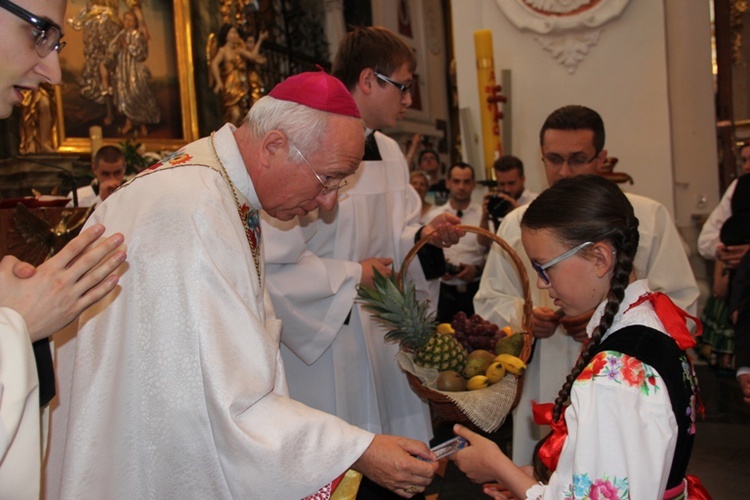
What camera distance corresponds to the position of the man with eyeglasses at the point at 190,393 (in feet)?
5.96

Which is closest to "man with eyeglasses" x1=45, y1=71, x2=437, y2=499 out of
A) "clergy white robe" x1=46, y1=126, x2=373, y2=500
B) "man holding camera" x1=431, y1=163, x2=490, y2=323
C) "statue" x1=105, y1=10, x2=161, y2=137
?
"clergy white robe" x1=46, y1=126, x2=373, y2=500

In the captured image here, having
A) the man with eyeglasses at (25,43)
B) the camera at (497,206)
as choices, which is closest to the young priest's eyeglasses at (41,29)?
the man with eyeglasses at (25,43)

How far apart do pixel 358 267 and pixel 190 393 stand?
1406 millimetres

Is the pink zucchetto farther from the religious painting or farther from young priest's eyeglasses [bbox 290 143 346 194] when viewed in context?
the religious painting

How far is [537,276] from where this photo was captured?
9.89 feet

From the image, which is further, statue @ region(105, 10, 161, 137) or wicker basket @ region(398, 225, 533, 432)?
statue @ region(105, 10, 161, 137)

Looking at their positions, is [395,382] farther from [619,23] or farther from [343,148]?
[619,23]

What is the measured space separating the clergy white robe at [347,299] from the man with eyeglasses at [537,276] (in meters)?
0.44

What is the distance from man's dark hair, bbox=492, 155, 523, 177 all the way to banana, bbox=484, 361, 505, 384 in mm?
3000

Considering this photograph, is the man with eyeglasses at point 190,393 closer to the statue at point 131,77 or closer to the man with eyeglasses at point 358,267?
the man with eyeglasses at point 358,267

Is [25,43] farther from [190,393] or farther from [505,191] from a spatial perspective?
[505,191]

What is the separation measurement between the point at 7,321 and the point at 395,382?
223cm

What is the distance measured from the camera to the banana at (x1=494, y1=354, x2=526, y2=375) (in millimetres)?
2650

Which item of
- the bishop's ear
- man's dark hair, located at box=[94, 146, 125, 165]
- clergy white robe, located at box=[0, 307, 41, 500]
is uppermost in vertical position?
man's dark hair, located at box=[94, 146, 125, 165]
